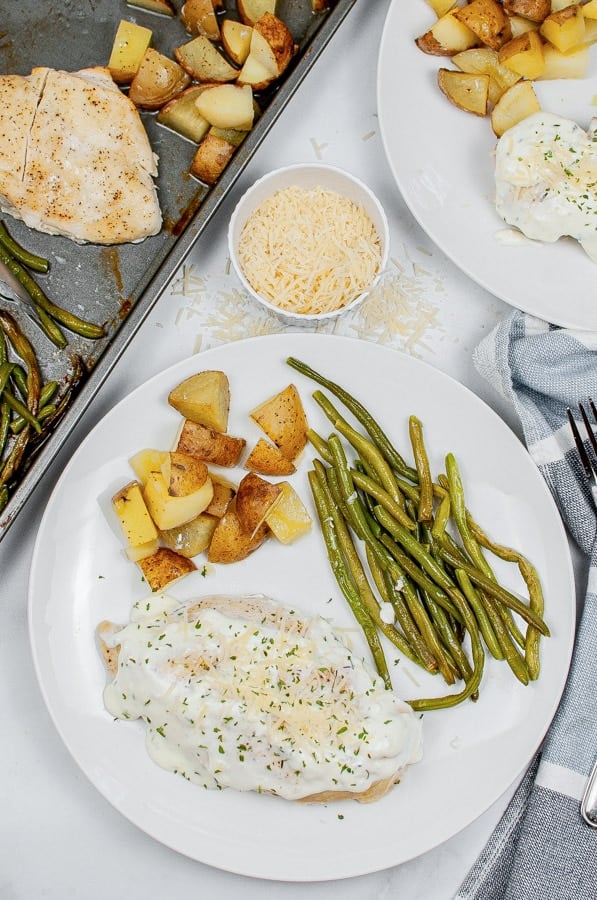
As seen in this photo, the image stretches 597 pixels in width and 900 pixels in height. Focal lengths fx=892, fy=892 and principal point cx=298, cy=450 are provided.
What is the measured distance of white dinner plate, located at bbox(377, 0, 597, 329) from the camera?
332 centimetres

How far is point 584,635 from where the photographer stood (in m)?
3.21

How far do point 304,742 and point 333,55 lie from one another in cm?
264

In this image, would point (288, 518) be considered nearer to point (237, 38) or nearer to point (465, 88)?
point (465, 88)

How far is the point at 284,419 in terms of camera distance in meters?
3.20

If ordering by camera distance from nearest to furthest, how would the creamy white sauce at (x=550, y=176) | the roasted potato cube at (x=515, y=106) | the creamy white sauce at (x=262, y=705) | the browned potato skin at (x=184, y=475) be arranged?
the creamy white sauce at (x=262, y=705)
the browned potato skin at (x=184, y=475)
the creamy white sauce at (x=550, y=176)
the roasted potato cube at (x=515, y=106)

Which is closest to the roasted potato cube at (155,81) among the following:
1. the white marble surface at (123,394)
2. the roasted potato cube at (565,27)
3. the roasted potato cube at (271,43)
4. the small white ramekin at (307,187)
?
the roasted potato cube at (271,43)

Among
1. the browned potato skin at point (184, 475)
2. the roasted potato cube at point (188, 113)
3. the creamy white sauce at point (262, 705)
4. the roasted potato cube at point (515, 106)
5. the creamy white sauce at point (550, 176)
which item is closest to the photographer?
the creamy white sauce at point (262, 705)

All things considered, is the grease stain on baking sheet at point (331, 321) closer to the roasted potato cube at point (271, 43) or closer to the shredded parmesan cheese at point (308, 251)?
the shredded parmesan cheese at point (308, 251)

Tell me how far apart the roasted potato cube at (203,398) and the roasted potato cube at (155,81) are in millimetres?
1139

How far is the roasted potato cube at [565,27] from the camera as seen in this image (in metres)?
3.23

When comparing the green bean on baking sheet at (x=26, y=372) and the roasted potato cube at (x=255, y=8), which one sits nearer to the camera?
the green bean on baking sheet at (x=26, y=372)

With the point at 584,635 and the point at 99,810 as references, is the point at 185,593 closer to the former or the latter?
the point at 99,810

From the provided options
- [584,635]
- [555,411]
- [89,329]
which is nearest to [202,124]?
[89,329]

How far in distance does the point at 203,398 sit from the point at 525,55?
5.68ft
